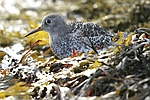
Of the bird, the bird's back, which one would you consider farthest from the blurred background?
the bird's back

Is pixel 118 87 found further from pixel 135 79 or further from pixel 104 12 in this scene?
pixel 104 12

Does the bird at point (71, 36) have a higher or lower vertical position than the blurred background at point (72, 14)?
lower

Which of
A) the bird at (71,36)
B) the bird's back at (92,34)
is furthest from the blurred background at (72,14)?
the bird's back at (92,34)

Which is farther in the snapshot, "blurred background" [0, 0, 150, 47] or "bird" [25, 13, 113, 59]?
"blurred background" [0, 0, 150, 47]

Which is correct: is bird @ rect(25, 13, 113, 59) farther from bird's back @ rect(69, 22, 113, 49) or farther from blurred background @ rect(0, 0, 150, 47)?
blurred background @ rect(0, 0, 150, 47)

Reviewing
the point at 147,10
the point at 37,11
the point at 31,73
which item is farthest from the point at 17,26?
the point at 31,73

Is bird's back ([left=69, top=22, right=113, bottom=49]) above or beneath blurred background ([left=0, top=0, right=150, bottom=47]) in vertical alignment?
beneath

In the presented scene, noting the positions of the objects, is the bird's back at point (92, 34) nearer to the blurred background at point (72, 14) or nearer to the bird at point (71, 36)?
the bird at point (71, 36)

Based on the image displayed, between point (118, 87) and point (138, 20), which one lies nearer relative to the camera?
point (118, 87)

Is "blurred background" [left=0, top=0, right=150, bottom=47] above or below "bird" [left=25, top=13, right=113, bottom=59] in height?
above
